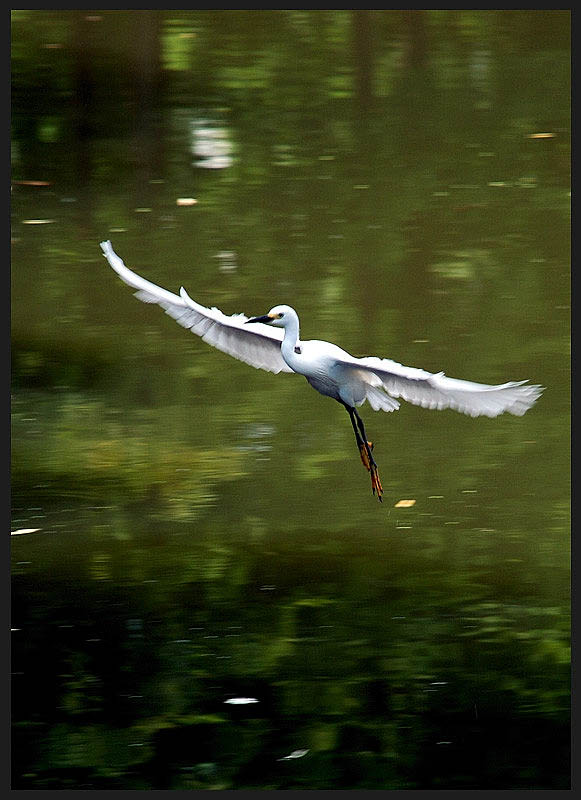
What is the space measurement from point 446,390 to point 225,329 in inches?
28.1

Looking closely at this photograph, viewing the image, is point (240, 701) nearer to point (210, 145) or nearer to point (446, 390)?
point (446, 390)

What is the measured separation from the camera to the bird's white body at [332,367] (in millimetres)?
3650

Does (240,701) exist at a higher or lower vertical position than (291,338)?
lower

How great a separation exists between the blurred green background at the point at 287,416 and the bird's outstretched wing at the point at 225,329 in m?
0.52

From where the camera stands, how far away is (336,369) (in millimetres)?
3908

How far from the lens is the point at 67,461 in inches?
183

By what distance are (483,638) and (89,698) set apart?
41.4 inches

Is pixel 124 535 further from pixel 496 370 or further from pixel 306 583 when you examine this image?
pixel 496 370

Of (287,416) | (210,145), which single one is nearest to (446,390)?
(287,416)

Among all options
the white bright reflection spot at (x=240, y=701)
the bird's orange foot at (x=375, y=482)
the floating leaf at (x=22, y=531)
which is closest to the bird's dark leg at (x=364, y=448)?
the bird's orange foot at (x=375, y=482)

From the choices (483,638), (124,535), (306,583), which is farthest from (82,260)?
(483,638)

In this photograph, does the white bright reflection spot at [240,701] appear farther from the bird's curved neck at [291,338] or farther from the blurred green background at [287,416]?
the bird's curved neck at [291,338]

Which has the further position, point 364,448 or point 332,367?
point 364,448

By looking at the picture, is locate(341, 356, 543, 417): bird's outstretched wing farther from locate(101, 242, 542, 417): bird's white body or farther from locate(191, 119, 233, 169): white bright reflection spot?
locate(191, 119, 233, 169): white bright reflection spot
